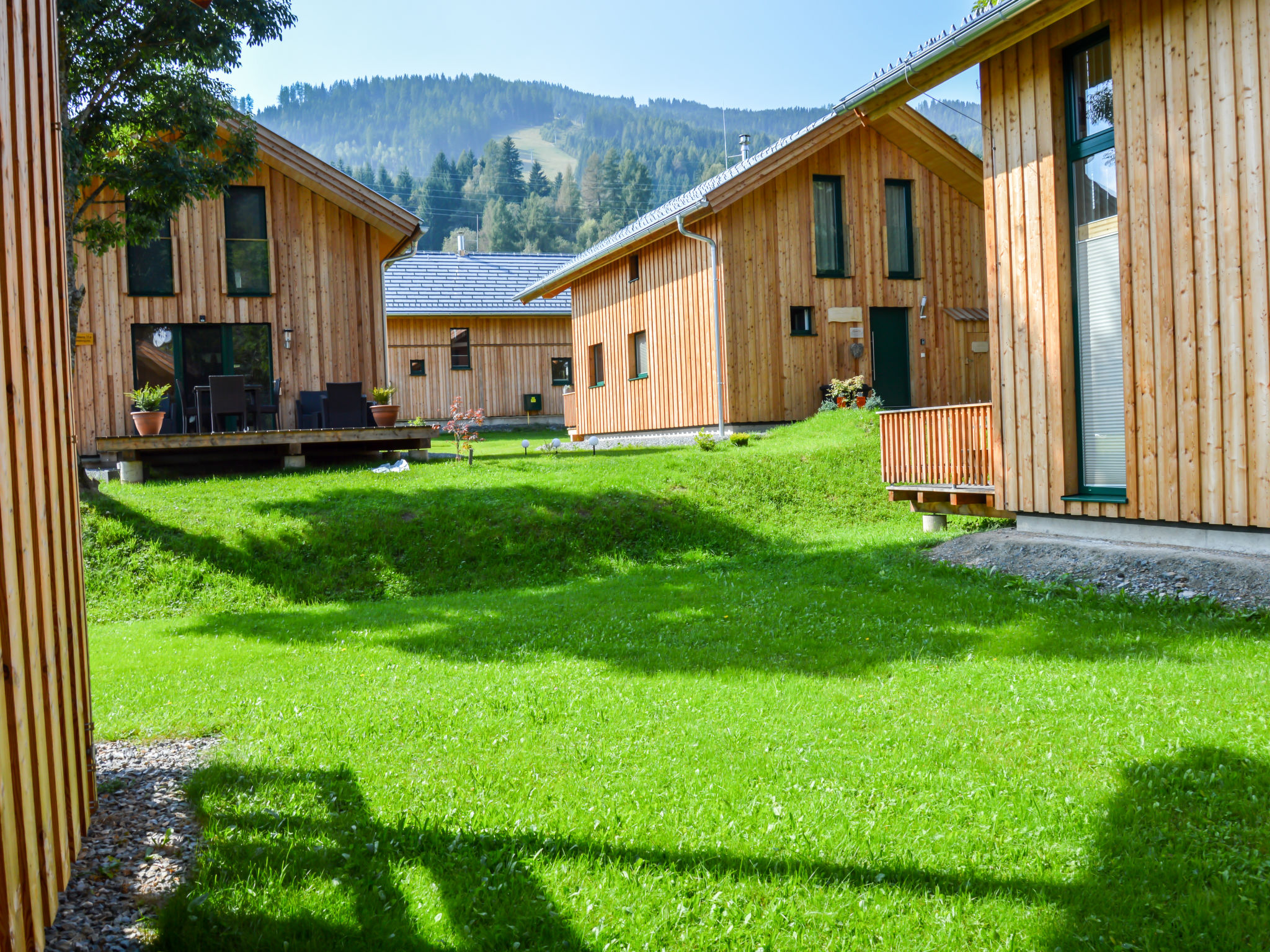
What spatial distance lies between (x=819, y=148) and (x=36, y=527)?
18.5 metres

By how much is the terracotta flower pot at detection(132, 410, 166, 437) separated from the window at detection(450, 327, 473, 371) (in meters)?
16.1

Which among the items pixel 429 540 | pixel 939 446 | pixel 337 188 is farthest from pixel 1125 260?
pixel 337 188

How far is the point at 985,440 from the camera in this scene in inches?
429

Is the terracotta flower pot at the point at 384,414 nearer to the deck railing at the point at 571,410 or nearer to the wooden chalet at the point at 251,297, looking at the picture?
the wooden chalet at the point at 251,297

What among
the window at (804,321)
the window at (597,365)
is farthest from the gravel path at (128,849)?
the window at (597,365)

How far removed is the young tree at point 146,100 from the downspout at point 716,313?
826cm

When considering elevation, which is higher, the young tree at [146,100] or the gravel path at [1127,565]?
the young tree at [146,100]

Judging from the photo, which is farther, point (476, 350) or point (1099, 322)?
point (476, 350)

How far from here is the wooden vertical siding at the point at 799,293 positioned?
63.3 ft

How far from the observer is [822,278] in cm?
1986

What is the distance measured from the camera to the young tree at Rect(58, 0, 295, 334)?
1238 centimetres

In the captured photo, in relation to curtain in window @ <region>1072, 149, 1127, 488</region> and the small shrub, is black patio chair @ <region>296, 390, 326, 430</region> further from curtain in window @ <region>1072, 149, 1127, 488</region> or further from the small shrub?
curtain in window @ <region>1072, 149, 1127, 488</region>

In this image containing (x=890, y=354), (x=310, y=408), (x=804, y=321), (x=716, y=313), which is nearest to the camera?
(x=310, y=408)

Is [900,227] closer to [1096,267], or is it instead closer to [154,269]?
[1096,267]
